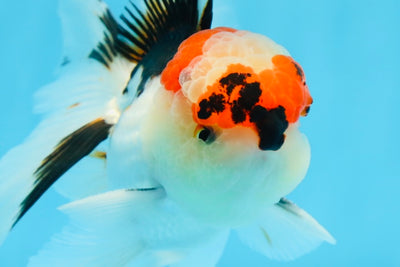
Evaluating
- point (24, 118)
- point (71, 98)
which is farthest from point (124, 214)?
point (24, 118)

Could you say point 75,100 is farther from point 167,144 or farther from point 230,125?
point 230,125

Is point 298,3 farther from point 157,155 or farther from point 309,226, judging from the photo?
point 157,155

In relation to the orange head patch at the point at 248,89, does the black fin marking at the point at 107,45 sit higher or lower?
higher

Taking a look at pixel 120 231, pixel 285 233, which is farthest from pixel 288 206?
pixel 120 231

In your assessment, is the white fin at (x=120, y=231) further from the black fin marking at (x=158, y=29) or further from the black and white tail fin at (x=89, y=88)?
the black fin marking at (x=158, y=29)

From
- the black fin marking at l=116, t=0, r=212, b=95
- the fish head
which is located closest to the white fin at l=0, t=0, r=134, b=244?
the black fin marking at l=116, t=0, r=212, b=95

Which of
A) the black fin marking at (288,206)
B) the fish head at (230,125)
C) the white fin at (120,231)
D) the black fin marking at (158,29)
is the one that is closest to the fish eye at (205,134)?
the fish head at (230,125)
